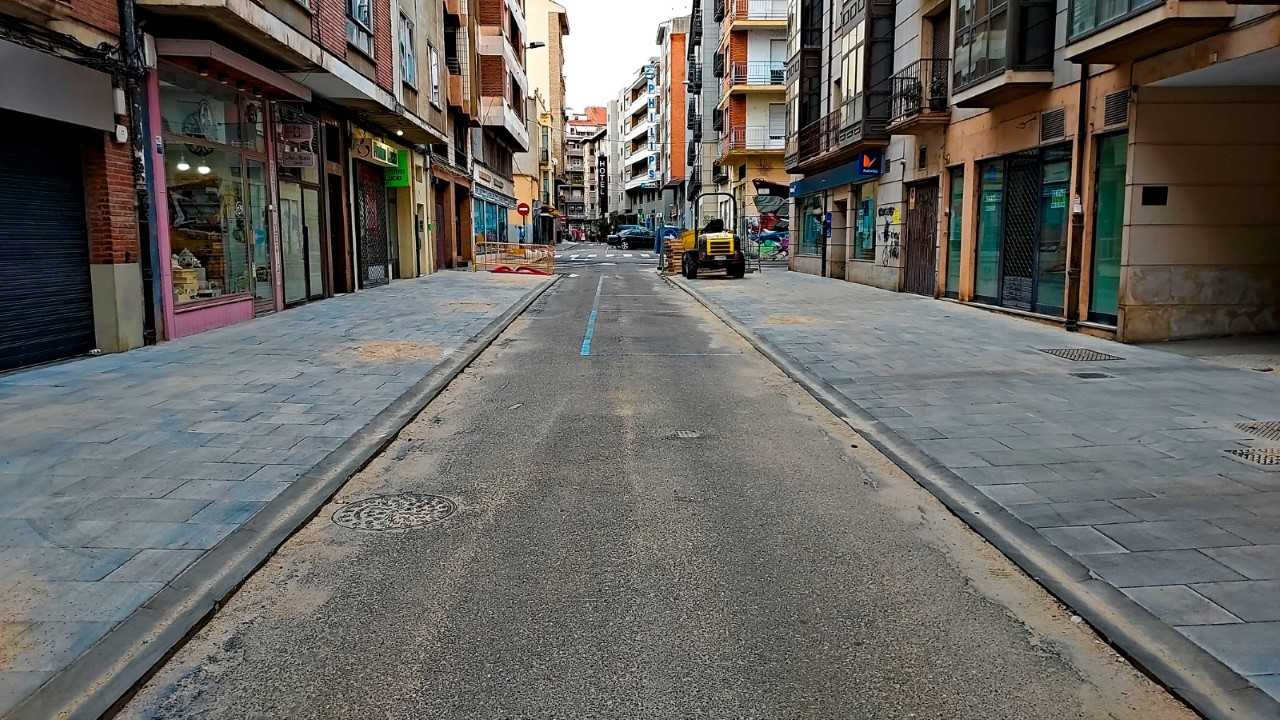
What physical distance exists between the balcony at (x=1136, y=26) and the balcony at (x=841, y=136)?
1014 centimetres

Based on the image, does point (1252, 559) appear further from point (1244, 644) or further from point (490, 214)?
point (490, 214)

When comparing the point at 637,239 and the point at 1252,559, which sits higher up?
the point at 637,239

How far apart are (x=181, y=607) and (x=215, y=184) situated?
12091mm

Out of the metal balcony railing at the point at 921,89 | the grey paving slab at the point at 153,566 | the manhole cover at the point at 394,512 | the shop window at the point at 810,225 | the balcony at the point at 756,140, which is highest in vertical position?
the balcony at the point at 756,140

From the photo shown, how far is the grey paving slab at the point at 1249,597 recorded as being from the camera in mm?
3916

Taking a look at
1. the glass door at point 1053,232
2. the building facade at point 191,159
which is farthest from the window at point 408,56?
the glass door at point 1053,232

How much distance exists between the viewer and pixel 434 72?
28.8m

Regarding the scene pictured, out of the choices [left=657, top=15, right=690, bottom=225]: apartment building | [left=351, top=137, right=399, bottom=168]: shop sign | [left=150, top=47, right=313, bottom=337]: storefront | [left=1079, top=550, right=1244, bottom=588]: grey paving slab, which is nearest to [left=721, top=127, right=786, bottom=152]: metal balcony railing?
[left=657, top=15, right=690, bottom=225]: apartment building

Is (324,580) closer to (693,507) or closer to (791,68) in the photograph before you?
(693,507)

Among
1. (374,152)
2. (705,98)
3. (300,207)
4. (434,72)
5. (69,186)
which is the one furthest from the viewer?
(705,98)

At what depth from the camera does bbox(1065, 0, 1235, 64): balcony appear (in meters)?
10.8

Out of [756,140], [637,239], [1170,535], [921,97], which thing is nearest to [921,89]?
[921,97]

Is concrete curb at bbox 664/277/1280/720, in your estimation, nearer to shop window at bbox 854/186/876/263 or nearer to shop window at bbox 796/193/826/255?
shop window at bbox 854/186/876/263

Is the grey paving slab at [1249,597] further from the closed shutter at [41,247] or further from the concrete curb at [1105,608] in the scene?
the closed shutter at [41,247]
